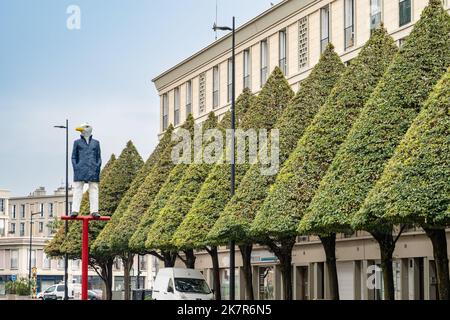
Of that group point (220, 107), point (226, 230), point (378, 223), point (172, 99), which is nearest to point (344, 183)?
point (378, 223)

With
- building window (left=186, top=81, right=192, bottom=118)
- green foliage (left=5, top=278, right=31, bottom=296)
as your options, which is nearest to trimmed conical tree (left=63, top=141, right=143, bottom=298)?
building window (left=186, top=81, right=192, bottom=118)

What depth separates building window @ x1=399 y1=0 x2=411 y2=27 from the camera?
53.2m

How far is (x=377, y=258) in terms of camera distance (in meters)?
55.1

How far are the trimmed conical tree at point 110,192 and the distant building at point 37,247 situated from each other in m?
61.8

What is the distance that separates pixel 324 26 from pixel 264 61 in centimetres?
908

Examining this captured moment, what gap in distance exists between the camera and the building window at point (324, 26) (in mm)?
61500

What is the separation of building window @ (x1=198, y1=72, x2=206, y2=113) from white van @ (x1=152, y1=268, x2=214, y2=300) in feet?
102

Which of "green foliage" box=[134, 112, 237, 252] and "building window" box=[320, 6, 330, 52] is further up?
"building window" box=[320, 6, 330, 52]

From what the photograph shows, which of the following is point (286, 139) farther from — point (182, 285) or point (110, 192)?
point (110, 192)

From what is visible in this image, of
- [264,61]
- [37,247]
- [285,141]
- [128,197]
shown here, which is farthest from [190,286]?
[37,247]

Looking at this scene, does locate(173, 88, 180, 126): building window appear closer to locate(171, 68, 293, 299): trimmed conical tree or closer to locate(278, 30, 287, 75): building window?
locate(278, 30, 287, 75): building window

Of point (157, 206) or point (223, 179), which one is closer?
point (223, 179)

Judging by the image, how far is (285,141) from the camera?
4812cm
